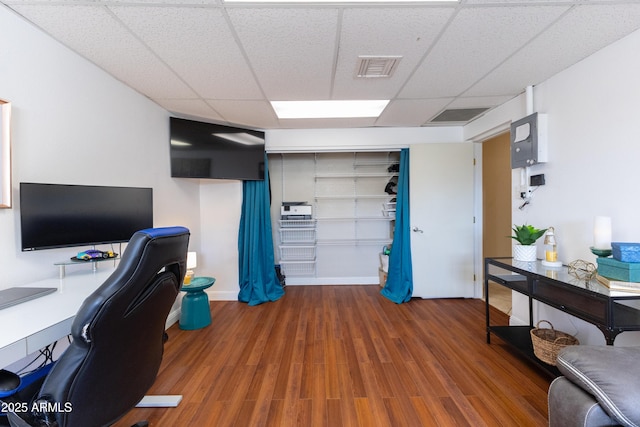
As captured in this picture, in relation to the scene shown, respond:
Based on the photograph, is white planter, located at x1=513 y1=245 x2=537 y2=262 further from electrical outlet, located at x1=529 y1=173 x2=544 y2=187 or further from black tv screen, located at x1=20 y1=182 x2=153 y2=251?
black tv screen, located at x1=20 y1=182 x2=153 y2=251

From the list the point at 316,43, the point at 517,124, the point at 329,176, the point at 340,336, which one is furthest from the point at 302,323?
the point at 517,124

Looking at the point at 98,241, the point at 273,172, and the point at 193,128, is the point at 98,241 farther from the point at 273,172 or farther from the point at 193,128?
the point at 273,172

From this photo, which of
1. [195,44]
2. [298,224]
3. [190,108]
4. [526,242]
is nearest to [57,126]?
[195,44]

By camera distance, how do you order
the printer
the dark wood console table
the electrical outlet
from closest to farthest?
the dark wood console table → the electrical outlet → the printer

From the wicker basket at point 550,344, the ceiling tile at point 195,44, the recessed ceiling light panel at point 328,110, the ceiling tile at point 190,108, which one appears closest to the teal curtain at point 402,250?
the recessed ceiling light panel at point 328,110

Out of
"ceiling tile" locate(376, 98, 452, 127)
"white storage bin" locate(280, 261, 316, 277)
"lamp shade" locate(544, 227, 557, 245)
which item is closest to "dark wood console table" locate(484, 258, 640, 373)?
"lamp shade" locate(544, 227, 557, 245)

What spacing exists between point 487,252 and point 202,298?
15.3 ft

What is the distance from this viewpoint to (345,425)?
140 cm

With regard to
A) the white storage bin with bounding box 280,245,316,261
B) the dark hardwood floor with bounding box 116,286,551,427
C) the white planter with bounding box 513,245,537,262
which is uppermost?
the white planter with bounding box 513,245,537,262

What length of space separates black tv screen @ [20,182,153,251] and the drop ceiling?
0.94 m

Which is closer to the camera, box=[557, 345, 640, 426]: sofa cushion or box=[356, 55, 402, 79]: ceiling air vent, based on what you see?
box=[557, 345, 640, 426]: sofa cushion

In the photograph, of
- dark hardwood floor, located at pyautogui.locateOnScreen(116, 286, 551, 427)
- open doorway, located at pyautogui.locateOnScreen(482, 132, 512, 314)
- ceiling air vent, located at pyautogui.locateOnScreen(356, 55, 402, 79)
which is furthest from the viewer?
open doorway, located at pyautogui.locateOnScreen(482, 132, 512, 314)

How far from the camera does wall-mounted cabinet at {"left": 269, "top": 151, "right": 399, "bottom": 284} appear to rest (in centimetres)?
394

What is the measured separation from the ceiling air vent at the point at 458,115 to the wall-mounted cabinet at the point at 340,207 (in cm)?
92
